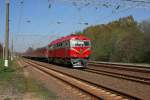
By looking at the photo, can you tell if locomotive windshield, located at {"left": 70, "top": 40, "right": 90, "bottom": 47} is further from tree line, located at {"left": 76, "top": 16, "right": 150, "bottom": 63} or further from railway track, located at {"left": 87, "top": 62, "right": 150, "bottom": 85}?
tree line, located at {"left": 76, "top": 16, "right": 150, "bottom": 63}

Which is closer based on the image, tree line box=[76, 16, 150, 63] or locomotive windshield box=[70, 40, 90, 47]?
locomotive windshield box=[70, 40, 90, 47]

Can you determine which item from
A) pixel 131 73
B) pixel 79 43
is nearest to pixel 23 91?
pixel 131 73

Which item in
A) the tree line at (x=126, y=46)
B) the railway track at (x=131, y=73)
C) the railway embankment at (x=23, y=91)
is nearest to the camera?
the railway embankment at (x=23, y=91)

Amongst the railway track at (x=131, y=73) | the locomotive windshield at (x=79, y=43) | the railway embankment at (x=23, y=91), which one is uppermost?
the locomotive windshield at (x=79, y=43)

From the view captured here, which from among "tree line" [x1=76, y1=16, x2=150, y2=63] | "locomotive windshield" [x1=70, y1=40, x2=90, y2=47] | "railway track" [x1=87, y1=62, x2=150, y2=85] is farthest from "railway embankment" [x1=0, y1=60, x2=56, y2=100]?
"tree line" [x1=76, y1=16, x2=150, y2=63]

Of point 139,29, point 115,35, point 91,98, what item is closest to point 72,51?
point 91,98

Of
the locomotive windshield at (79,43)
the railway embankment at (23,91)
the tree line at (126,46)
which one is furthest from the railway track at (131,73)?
the tree line at (126,46)

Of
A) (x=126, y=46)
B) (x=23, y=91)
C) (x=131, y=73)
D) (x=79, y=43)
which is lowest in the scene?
(x=23, y=91)

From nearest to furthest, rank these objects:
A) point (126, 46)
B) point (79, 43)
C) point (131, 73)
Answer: point (131, 73), point (79, 43), point (126, 46)

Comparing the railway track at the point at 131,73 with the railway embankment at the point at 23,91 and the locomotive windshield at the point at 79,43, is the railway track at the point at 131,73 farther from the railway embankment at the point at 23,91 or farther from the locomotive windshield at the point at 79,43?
the railway embankment at the point at 23,91

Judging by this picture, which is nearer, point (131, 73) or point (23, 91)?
point (23, 91)

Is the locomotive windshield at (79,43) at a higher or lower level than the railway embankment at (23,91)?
higher

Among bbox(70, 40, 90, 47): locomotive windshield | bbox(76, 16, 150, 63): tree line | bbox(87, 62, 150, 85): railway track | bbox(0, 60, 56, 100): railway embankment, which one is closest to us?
bbox(0, 60, 56, 100): railway embankment

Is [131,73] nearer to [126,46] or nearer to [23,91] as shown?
[23,91]
